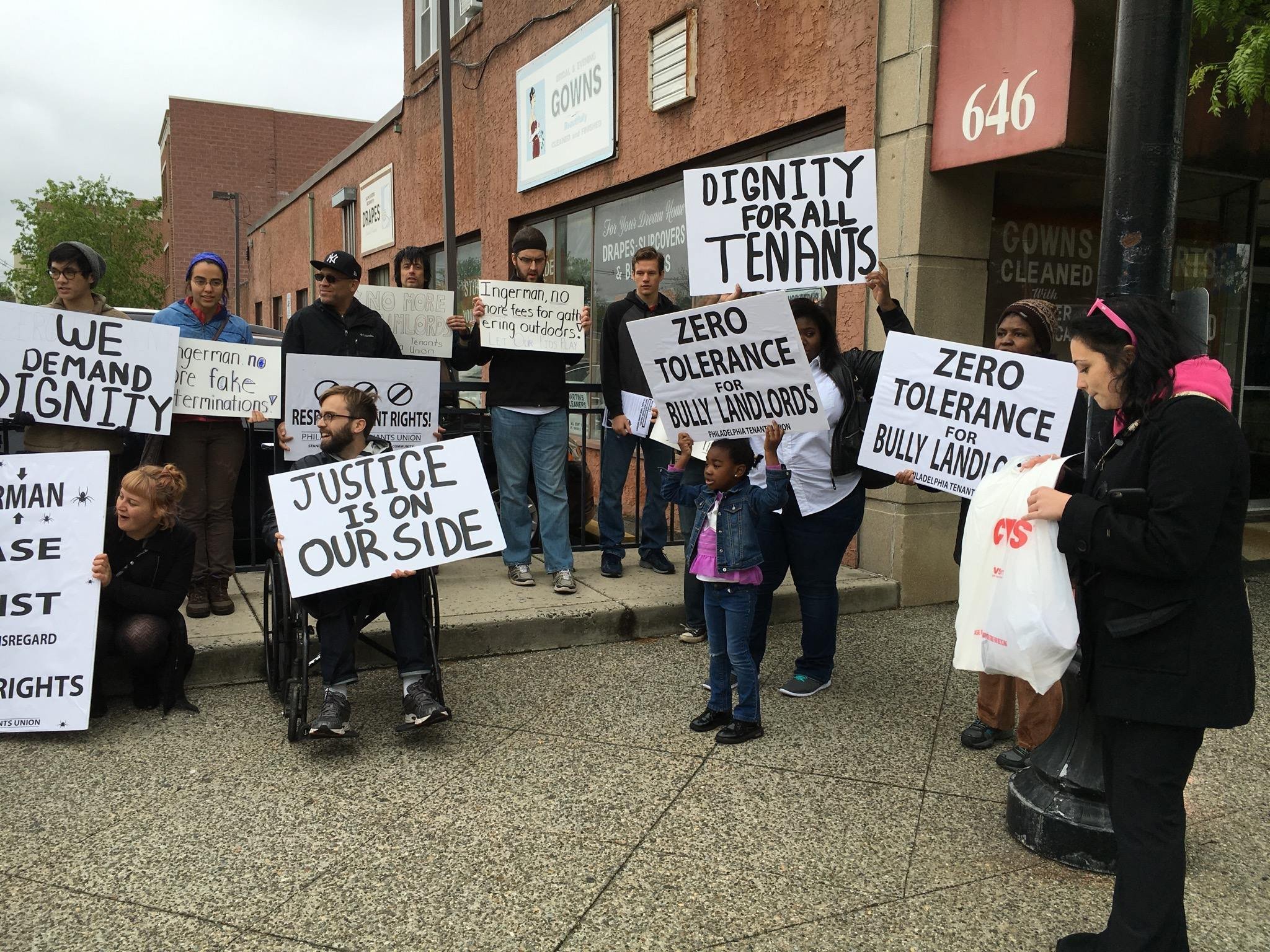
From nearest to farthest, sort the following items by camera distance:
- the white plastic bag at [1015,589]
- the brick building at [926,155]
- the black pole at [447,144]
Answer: the white plastic bag at [1015,589] → the brick building at [926,155] → the black pole at [447,144]

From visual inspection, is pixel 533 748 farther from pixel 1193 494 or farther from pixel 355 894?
pixel 1193 494

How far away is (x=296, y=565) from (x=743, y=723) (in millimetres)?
1913

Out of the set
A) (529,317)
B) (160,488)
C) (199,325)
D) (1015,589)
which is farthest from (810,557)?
(199,325)

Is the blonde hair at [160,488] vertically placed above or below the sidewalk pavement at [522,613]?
above

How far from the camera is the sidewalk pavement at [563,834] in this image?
2.82 meters

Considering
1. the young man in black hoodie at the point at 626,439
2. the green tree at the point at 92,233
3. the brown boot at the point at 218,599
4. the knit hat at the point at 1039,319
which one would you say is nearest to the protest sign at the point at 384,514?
the brown boot at the point at 218,599

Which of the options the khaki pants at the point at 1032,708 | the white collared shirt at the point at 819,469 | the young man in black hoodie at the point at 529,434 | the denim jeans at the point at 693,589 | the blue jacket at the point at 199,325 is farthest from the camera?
the young man in black hoodie at the point at 529,434

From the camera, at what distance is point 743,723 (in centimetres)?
420

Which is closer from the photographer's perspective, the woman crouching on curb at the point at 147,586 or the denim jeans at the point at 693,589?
the woman crouching on curb at the point at 147,586

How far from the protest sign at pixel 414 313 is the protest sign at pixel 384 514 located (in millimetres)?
2101

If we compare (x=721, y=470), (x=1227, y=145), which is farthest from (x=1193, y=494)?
(x=1227, y=145)

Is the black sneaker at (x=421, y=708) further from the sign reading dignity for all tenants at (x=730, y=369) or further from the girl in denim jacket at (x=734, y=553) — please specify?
the sign reading dignity for all tenants at (x=730, y=369)

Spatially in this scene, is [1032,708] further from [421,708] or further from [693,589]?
[421,708]

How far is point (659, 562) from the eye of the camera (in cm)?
660
